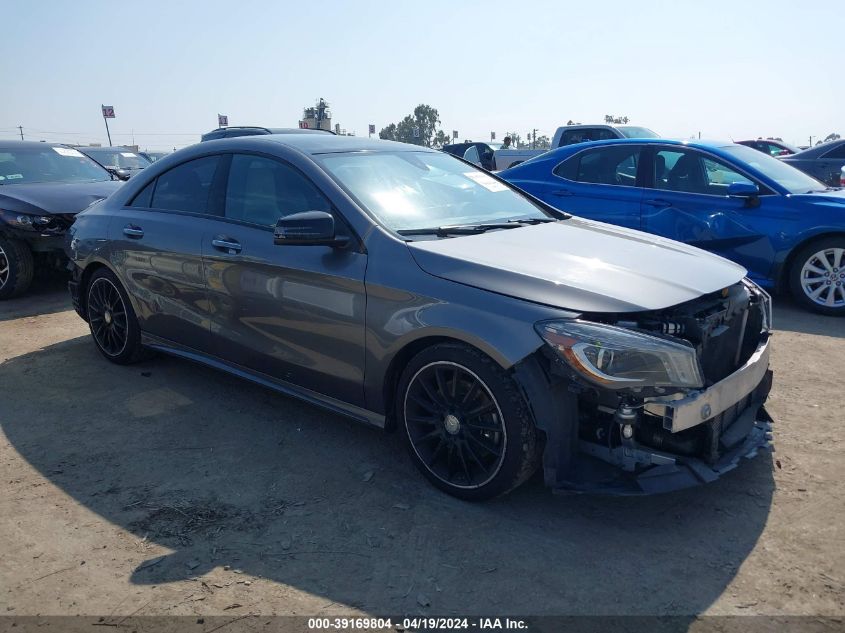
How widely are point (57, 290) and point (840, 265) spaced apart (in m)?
8.31

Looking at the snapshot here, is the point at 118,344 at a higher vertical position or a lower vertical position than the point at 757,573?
higher

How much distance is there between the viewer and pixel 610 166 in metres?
7.35

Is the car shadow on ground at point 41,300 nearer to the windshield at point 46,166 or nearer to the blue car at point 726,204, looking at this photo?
the windshield at point 46,166

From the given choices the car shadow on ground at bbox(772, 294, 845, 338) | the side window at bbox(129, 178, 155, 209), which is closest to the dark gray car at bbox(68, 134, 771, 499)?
the side window at bbox(129, 178, 155, 209)

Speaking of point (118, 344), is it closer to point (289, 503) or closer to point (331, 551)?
point (289, 503)

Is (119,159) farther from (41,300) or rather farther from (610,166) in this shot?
(610,166)

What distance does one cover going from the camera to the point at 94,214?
5.09 metres

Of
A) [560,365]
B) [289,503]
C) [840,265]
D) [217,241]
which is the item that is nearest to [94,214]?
[217,241]

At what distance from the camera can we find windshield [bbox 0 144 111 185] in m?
7.94

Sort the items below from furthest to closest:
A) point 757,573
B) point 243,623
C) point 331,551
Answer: point 331,551, point 757,573, point 243,623

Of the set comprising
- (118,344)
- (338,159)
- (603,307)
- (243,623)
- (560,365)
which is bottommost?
(243,623)

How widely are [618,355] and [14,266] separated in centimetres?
688

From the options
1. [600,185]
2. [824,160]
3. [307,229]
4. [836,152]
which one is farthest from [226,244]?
[836,152]

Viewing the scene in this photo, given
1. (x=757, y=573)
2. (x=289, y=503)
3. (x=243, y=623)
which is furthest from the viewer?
(x=289, y=503)
